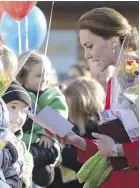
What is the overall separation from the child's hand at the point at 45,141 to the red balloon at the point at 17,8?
38.3 inches

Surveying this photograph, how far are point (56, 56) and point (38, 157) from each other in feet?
22.9

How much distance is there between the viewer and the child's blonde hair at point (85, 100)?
529cm

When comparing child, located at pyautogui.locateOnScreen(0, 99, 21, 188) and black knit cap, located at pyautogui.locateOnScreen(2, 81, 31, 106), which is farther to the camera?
black knit cap, located at pyautogui.locateOnScreen(2, 81, 31, 106)

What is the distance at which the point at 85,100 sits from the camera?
5348mm

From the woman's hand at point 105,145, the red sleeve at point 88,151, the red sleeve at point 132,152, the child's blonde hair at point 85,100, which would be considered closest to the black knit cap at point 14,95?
the red sleeve at point 88,151

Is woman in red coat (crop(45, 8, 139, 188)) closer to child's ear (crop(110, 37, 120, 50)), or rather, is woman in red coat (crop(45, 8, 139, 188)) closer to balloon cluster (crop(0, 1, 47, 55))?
child's ear (crop(110, 37, 120, 50))

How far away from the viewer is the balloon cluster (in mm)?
4020

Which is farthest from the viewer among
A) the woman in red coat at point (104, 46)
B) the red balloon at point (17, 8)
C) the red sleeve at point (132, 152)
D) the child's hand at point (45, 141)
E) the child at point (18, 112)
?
the child's hand at point (45, 141)

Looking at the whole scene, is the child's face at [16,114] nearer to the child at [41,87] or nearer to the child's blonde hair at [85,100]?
the child at [41,87]

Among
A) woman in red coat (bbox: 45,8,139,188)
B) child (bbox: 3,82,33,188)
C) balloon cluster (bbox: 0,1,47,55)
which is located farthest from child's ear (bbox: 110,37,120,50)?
balloon cluster (bbox: 0,1,47,55)

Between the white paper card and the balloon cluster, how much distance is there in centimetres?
102

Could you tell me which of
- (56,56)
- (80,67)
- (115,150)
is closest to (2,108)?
(115,150)

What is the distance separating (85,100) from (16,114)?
1.63 metres

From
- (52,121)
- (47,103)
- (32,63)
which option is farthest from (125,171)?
(32,63)
